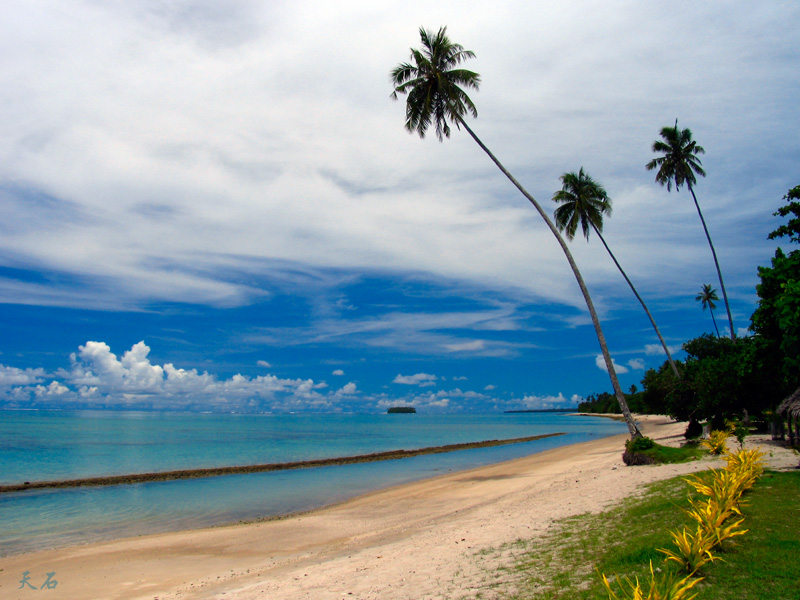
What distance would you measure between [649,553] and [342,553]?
20.7ft

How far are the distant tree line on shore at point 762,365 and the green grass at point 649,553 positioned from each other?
14.9ft

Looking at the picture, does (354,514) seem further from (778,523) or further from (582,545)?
(778,523)

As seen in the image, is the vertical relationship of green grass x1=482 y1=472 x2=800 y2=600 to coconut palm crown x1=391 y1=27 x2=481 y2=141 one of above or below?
below

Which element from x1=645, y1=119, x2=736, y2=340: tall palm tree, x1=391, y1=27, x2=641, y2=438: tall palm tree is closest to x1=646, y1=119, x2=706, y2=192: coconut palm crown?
x1=645, y1=119, x2=736, y2=340: tall palm tree

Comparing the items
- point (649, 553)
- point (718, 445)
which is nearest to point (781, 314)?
point (718, 445)

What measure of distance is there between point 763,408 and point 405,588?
23.2 m

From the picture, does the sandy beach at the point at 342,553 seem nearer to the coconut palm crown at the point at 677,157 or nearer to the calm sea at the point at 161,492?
the calm sea at the point at 161,492

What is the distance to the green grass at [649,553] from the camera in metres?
5.80

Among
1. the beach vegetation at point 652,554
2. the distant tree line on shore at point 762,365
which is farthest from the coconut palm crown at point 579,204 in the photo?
the beach vegetation at point 652,554

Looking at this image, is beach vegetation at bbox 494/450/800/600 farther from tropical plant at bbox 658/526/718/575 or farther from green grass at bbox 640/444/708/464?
green grass at bbox 640/444/708/464

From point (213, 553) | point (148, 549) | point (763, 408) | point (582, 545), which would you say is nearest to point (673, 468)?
point (582, 545)

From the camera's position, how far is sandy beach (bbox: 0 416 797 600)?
7.98 m

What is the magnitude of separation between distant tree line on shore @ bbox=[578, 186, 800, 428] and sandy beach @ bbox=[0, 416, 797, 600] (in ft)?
10.3

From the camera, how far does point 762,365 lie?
16.4m
